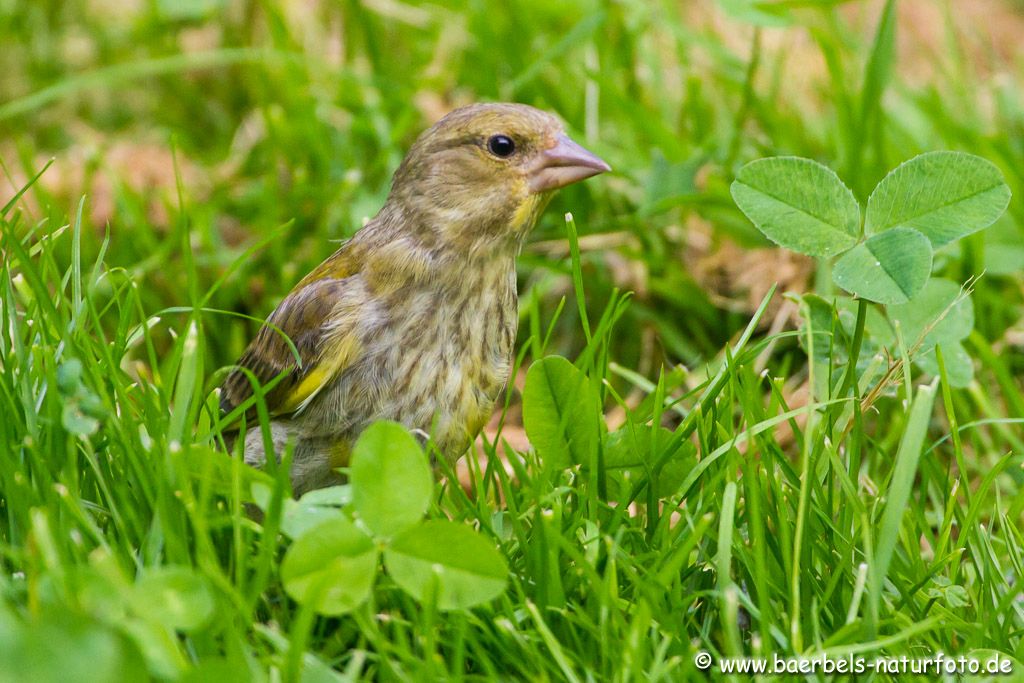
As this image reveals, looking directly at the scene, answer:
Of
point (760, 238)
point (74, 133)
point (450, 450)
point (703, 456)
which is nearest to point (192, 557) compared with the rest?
point (450, 450)

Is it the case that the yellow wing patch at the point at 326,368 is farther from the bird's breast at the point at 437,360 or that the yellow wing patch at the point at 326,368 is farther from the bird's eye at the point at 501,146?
the bird's eye at the point at 501,146

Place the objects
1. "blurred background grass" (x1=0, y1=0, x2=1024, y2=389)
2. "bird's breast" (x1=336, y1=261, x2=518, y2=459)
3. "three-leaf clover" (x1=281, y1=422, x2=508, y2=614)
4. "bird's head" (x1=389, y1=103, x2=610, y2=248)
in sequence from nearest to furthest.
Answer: "three-leaf clover" (x1=281, y1=422, x2=508, y2=614) → "bird's breast" (x1=336, y1=261, x2=518, y2=459) → "bird's head" (x1=389, y1=103, x2=610, y2=248) → "blurred background grass" (x1=0, y1=0, x2=1024, y2=389)

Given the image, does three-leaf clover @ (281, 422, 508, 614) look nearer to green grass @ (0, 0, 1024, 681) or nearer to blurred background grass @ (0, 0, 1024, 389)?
green grass @ (0, 0, 1024, 681)

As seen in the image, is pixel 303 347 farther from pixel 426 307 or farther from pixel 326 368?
pixel 426 307

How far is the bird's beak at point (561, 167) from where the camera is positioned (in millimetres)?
2928

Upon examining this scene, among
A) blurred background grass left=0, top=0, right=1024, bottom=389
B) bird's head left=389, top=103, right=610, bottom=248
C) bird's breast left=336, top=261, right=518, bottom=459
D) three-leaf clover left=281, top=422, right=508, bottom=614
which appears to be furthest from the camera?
blurred background grass left=0, top=0, right=1024, bottom=389

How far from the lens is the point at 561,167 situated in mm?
2955

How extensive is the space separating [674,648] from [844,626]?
274 mm

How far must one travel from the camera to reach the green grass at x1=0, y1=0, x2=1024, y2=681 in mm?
2070

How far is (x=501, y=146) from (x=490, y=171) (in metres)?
0.07

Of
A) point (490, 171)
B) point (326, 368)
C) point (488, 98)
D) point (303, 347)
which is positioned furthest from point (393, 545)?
point (488, 98)

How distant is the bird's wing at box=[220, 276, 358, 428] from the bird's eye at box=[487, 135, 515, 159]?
449mm

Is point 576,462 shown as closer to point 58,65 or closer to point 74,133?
point 74,133

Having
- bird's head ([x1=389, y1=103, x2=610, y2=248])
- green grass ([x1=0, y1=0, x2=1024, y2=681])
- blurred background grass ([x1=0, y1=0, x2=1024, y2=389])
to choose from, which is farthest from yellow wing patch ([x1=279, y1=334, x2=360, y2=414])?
blurred background grass ([x1=0, y1=0, x2=1024, y2=389])
